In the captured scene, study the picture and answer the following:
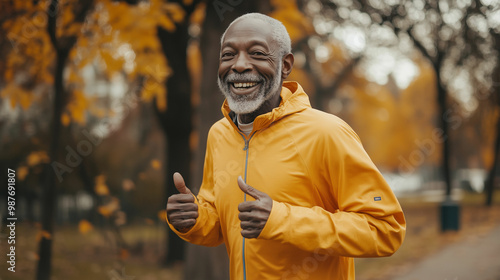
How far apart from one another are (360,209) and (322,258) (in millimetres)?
374

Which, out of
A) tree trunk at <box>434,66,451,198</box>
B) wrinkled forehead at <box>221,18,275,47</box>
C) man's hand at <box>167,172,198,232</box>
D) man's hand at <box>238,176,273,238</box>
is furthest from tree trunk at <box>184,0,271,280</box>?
tree trunk at <box>434,66,451,198</box>

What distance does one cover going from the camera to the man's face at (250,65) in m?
2.49

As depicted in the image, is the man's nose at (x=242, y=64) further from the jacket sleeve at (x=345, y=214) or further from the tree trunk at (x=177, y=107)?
the tree trunk at (x=177, y=107)

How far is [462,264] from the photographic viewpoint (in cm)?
945

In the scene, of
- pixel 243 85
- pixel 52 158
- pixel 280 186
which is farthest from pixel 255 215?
pixel 52 158

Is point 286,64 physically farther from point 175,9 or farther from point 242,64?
point 175,9

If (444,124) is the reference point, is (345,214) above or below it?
Answer: above

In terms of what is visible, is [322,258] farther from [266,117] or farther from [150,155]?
[150,155]

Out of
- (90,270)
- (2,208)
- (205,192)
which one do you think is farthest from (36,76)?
(205,192)

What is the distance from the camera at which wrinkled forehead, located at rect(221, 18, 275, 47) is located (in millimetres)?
2488

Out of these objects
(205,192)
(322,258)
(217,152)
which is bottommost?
(322,258)

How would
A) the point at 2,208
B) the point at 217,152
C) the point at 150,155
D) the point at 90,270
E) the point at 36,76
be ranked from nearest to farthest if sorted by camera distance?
the point at 217,152
the point at 36,76
the point at 90,270
the point at 2,208
the point at 150,155

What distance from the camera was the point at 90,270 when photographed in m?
9.38

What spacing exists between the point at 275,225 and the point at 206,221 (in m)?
0.68
